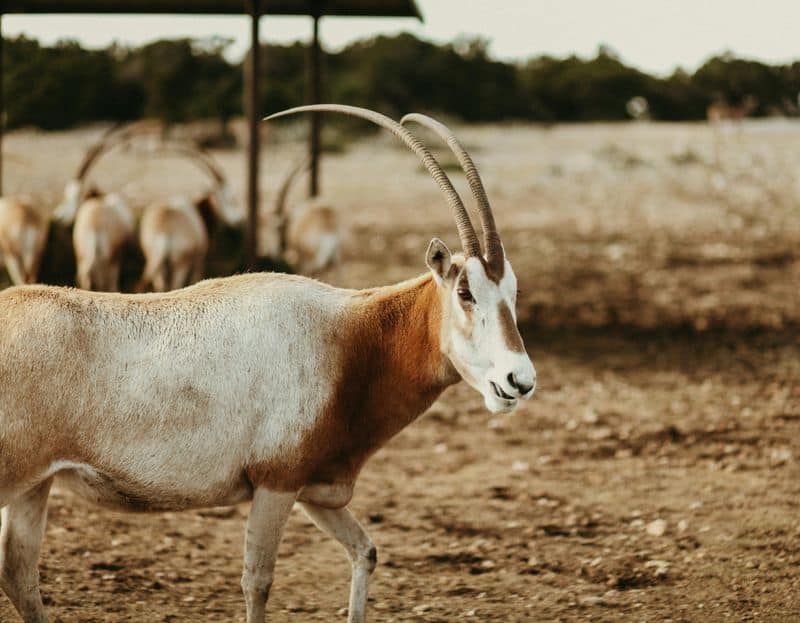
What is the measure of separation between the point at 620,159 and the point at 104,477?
23.5 metres

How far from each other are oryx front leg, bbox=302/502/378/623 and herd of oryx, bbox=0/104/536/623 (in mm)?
120

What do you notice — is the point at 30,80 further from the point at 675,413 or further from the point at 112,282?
the point at 675,413

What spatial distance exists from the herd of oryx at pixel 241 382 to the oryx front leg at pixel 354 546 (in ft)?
0.39

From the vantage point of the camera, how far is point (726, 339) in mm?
10719

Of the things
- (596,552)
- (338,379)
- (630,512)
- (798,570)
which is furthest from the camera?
(630,512)

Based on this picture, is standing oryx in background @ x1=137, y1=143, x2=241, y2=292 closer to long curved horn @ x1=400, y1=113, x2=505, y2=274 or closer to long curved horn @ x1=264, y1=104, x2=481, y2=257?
long curved horn @ x1=264, y1=104, x2=481, y2=257

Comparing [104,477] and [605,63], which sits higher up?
[104,477]

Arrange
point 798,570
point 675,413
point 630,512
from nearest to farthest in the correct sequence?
point 798,570
point 630,512
point 675,413

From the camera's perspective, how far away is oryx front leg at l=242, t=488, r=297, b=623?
3.99m

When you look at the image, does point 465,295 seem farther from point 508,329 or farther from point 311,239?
point 311,239

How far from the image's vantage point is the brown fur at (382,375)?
418cm

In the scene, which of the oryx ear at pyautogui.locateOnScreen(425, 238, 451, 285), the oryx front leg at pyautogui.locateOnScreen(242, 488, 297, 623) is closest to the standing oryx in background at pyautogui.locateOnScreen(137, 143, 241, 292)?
the oryx front leg at pyautogui.locateOnScreen(242, 488, 297, 623)

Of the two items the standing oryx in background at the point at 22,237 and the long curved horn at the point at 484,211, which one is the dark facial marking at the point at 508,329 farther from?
the standing oryx in background at the point at 22,237

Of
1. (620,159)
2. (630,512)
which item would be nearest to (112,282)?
(630,512)
